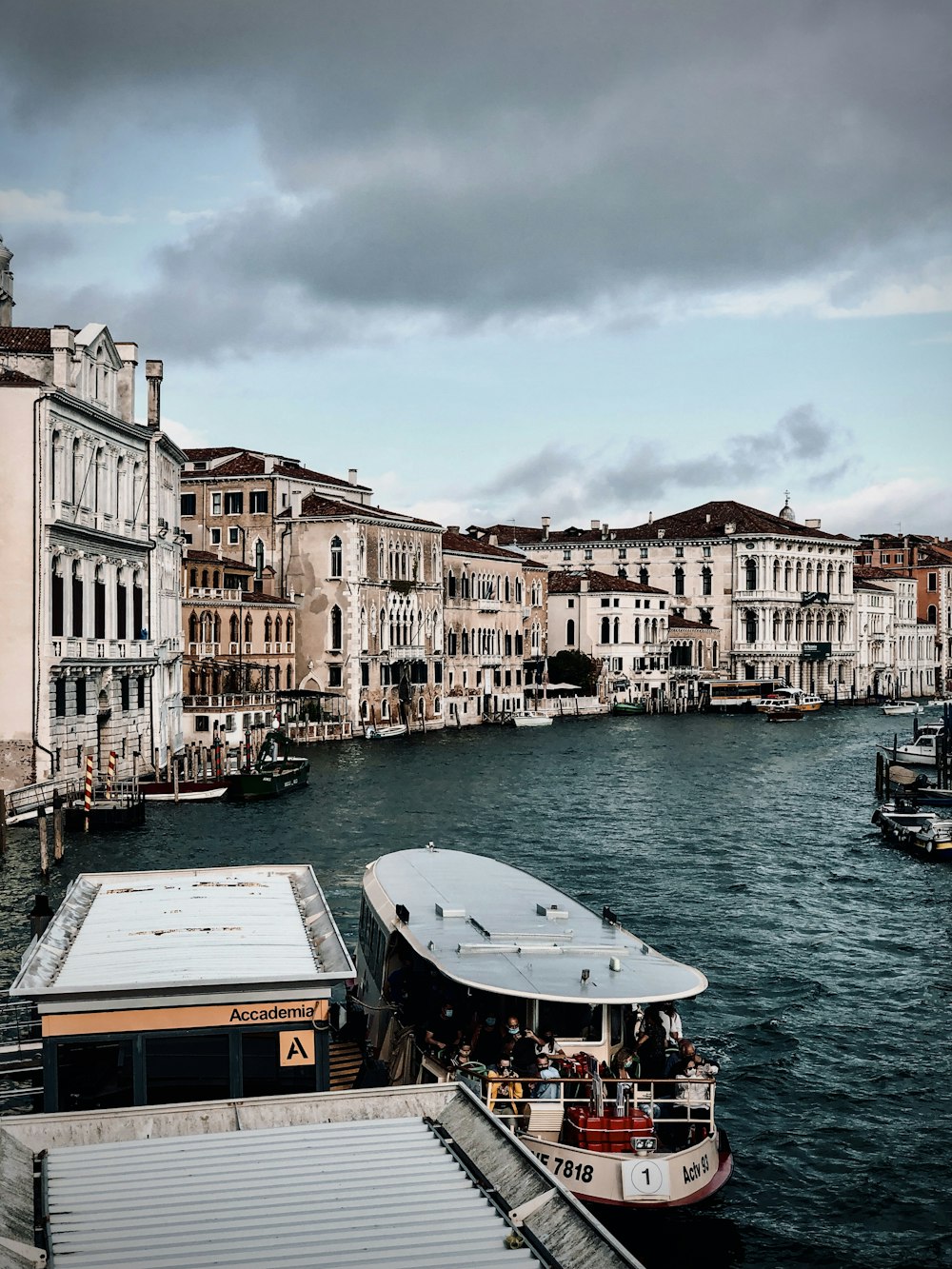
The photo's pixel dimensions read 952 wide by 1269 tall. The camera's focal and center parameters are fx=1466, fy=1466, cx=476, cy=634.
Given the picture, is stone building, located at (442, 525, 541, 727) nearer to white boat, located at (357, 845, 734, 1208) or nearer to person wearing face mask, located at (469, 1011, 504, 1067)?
white boat, located at (357, 845, 734, 1208)

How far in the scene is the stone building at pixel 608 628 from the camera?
296 ft

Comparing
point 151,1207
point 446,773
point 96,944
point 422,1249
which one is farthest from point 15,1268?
point 446,773

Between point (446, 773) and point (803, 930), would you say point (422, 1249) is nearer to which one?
point (803, 930)

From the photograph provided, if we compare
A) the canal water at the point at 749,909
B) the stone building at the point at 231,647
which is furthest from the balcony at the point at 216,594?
the canal water at the point at 749,909

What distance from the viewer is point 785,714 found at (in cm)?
8331

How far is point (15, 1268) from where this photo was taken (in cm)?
608

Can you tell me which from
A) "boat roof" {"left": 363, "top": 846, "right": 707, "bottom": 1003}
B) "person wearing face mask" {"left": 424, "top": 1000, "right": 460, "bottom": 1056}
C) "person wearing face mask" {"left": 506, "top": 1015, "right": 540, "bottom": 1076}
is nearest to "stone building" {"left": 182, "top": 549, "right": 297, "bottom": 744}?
"boat roof" {"left": 363, "top": 846, "right": 707, "bottom": 1003}

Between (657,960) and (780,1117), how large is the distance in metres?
2.99

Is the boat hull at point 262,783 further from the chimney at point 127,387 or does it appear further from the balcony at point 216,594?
the balcony at point 216,594

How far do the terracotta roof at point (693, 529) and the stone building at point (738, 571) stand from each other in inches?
2.7

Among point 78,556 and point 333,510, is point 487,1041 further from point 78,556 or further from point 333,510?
point 333,510

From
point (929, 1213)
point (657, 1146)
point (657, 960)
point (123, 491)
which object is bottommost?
point (929, 1213)

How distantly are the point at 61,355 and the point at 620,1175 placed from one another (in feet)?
92.6

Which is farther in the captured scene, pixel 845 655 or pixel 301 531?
pixel 845 655
